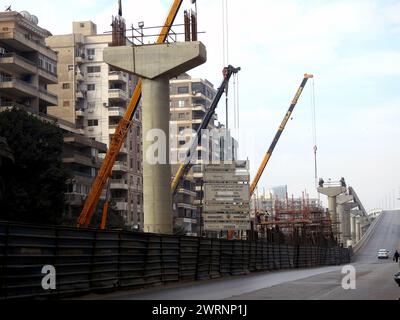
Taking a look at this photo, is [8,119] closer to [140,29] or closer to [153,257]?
[140,29]

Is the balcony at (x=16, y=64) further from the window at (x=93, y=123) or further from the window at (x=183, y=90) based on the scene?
the window at (x=183, y=90)

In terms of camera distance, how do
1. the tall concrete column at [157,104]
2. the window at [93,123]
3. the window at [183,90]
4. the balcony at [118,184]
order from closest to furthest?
the tall concrete column at [157,104], the balcony at [118,184], the window at [93,123], the window at [183,90]

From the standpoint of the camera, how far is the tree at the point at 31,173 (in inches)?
1917

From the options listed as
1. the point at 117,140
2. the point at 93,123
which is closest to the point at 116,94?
the point at 93,123

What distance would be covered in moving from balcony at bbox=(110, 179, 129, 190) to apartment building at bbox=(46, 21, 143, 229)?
0.27m

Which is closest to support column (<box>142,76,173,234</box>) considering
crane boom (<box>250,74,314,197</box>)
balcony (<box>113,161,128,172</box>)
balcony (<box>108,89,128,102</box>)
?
crane boom (<box>250,74,314,197</box>)

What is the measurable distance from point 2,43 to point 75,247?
52.6 m

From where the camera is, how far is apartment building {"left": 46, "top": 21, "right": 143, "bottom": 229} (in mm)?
92812

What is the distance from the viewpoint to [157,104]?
33.5 m

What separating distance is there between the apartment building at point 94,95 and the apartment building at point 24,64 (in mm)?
18945

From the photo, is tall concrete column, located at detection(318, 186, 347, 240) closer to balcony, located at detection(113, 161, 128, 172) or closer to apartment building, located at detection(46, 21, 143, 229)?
apartment building, located at detection(46, 21, 143, 229)

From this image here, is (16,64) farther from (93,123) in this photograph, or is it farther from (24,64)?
(93,123)

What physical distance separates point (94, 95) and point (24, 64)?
28.8m

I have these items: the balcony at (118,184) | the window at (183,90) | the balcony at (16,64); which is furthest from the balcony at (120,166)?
the window at (183,90)
